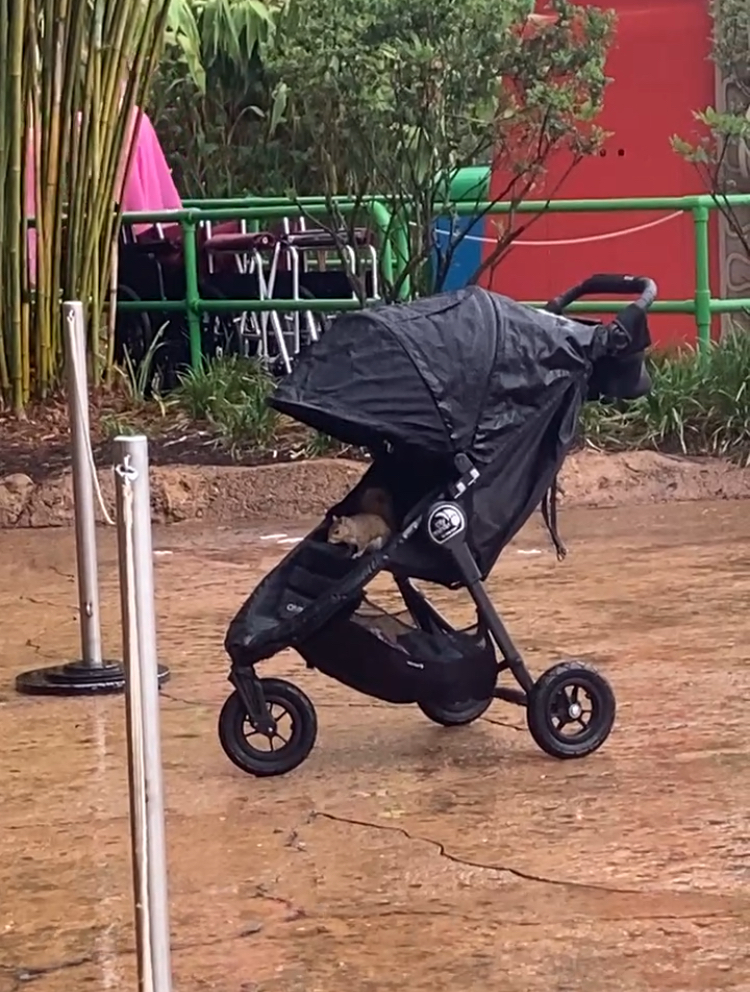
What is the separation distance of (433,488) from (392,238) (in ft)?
15.6

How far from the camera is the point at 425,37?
798 centimetres

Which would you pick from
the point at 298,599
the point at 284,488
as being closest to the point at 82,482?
the point at 298,599

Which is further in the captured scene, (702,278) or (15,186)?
(702,278)

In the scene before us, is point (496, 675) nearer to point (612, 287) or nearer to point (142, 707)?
point (612, 287)

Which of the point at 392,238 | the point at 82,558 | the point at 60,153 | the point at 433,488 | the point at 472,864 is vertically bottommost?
the point at 472,864

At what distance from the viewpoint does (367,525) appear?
425cm

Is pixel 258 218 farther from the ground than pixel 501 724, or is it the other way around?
pixel 258 218

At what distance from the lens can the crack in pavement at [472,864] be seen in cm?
343

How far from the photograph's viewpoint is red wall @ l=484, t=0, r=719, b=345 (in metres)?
10.5

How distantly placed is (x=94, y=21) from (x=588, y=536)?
343cm

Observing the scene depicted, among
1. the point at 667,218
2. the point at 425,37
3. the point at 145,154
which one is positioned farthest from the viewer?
the point at 145,154

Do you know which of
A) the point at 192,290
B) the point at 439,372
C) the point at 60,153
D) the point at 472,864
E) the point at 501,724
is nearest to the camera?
the point at 472,864

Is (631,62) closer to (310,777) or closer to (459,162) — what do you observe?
(459,162)

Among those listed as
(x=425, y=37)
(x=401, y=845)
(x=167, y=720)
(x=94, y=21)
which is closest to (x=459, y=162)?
(x=425, y=37)
